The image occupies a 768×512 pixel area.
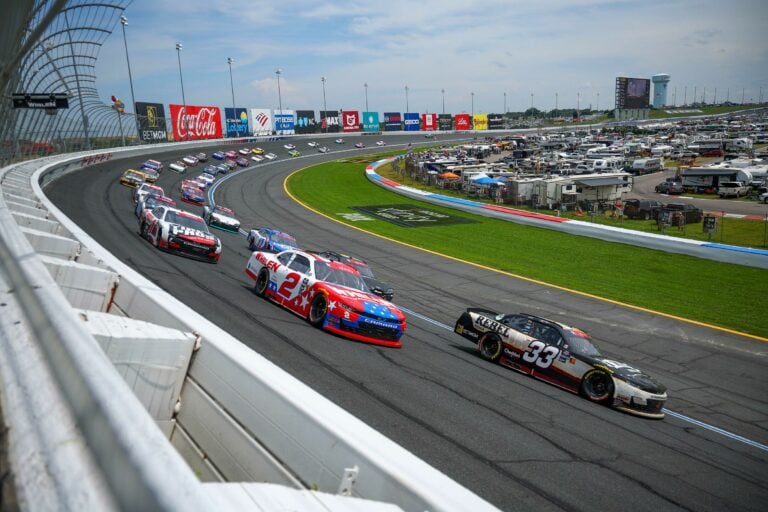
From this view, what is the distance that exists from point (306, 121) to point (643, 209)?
85775 millimetres

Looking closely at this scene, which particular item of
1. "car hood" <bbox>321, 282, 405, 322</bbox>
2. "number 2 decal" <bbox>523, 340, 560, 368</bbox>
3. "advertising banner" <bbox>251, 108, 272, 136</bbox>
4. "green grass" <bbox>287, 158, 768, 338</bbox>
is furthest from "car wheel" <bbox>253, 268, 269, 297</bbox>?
"advertising banner" <bbox>251, 108, 272, 136</bbox>

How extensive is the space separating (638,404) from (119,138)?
58270mm

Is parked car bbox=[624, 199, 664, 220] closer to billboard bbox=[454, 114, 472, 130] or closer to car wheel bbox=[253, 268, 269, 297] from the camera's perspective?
car wheel bbox=[253, 268, 269, 297]

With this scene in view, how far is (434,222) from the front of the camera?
34500 mm

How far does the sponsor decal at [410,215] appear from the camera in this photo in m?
34.5

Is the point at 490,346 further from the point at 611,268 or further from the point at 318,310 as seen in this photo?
the point at 611,268

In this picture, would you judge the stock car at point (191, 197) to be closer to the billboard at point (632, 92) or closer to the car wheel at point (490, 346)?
the car wheel at point (490, 346)

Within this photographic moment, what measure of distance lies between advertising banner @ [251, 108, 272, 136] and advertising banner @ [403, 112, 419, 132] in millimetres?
43759

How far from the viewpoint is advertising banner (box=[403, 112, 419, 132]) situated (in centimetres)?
13425

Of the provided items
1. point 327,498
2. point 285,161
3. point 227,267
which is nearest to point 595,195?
point 227,267

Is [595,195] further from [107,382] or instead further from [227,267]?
[107,382]

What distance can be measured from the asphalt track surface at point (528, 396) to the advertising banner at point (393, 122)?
115150 mm

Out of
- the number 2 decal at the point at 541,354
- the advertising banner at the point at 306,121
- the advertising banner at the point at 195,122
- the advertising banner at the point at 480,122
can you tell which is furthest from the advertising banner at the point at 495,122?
the number 2 decal at the point at 541,354

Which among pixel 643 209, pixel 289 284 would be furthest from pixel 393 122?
pixel 289 284
